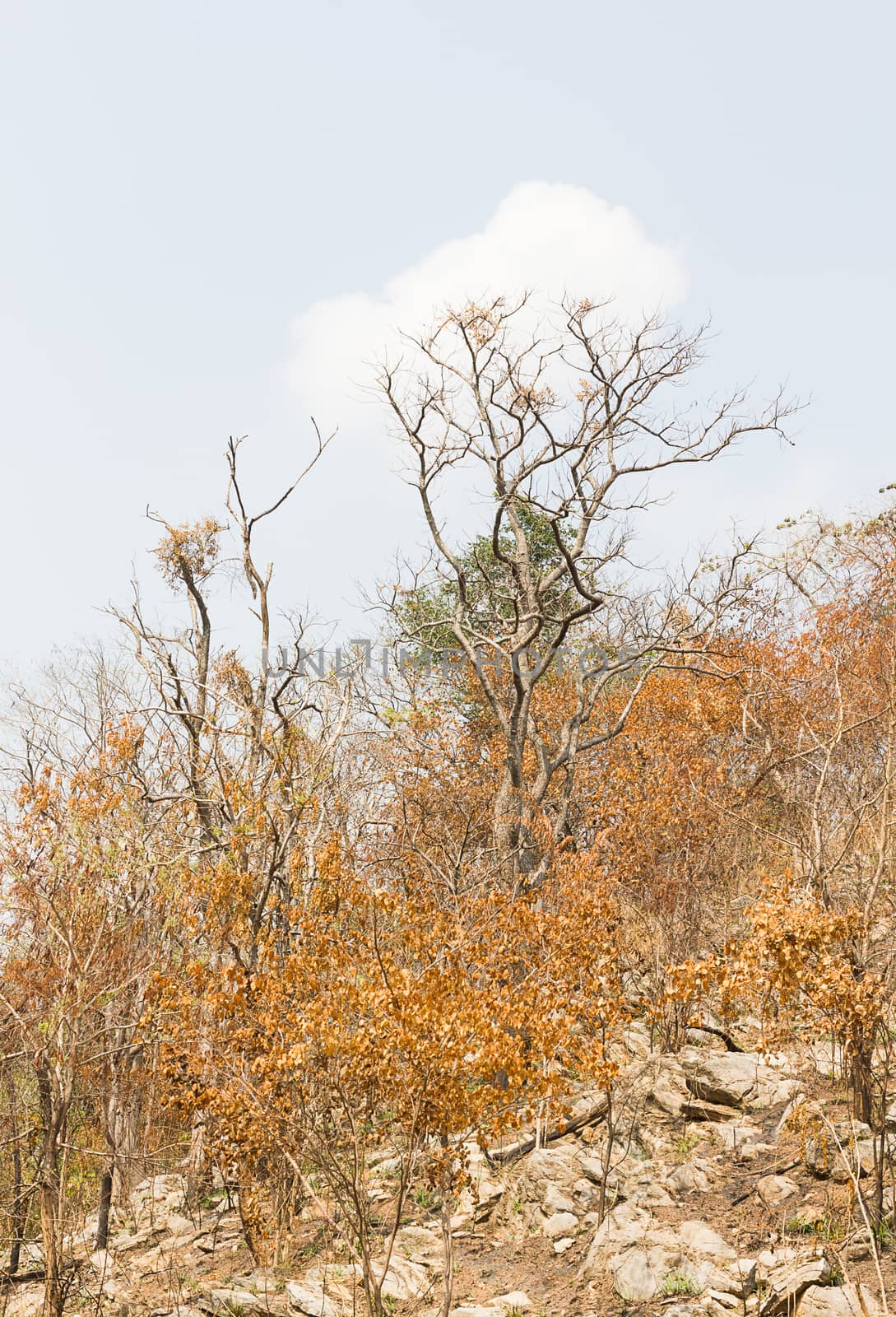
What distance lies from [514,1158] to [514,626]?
812 centimetres

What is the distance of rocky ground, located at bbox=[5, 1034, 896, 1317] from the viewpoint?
706cm

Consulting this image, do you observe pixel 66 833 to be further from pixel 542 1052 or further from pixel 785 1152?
Result: pixel 785 1152

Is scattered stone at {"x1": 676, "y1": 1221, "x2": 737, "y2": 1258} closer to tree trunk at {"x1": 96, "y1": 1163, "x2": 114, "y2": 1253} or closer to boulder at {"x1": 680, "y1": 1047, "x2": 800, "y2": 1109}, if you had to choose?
boulder at {"x1": 680, "y1": 1047, "x2": 800, "y2": 1109}

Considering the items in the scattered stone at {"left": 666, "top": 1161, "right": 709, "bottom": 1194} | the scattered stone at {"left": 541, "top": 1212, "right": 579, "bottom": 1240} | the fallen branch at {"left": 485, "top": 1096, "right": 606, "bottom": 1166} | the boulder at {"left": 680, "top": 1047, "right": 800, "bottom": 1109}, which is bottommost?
the scattered stone at {"left": 541, "top": 1212, "right": 579, "bottom": 1240}

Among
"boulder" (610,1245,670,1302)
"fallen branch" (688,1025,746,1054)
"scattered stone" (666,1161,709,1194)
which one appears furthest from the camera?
"fallen branch" (688,1025,746,1054)

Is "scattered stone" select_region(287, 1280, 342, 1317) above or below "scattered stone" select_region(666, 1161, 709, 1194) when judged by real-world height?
below

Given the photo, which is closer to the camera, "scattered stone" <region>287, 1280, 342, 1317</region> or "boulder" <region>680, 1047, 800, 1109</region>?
"scattered stone" <region>287, 1280, 342, 1317</region>

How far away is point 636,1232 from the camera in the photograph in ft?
26.4

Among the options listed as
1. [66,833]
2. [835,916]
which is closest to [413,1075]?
[835,916]

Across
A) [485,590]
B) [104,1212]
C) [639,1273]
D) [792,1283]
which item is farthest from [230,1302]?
[485,590]

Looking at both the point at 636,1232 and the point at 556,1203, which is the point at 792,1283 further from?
the point at 556,1203

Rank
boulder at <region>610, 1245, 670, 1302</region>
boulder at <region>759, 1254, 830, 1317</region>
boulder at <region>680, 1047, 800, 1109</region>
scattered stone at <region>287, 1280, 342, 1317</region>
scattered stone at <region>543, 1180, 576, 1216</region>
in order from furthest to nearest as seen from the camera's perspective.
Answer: boulder at <region>680, 1047, 800, 1109</region> < scattered stone at <region>543, 1180, 576, 1216</region> < scattered stone at <region>287, 1280, 342, 1317</region> < boulder at <region>610, 1245, 670, 1302</region> < boulder at <region>759, 1254, 830, 1317</region>

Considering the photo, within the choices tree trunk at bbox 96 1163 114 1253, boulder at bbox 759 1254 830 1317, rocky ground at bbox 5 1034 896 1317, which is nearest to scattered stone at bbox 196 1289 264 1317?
rocky ground at bbox 5 1034 896 1317

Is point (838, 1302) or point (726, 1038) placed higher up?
A: point (726, 1038)
